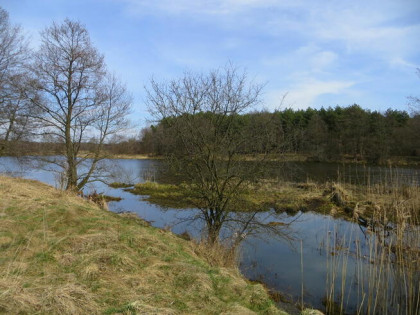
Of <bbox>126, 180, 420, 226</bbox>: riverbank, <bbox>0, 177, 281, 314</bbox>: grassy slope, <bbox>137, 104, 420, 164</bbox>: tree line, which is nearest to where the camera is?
<bbox>0, 177, 281, 314</bbox>: grassy slope

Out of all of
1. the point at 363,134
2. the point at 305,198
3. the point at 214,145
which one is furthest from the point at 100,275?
the point at 363,134

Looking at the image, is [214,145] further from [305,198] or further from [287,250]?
[305,198]

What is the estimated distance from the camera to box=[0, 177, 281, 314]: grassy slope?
3061 millimetres

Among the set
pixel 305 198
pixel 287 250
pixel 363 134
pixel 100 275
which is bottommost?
pixel 287 250

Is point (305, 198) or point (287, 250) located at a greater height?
point (305, 198)

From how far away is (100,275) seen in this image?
12.7 ft

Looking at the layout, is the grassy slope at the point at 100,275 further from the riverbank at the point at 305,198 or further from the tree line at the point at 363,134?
the tree line at the point at 363,134

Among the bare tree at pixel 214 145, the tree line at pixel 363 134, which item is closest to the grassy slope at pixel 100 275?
the bare tree at pixel 214 145

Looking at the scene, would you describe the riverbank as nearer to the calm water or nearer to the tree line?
the calm water

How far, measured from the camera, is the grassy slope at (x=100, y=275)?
10.0ft

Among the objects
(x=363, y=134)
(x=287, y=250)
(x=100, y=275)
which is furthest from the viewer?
(x=363, y=134)

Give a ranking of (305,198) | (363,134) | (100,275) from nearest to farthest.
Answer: (100,275) → (305,198) → (363,134)

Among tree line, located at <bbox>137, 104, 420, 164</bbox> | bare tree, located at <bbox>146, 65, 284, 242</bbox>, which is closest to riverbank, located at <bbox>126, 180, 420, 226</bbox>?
bare tree, located at <bbox>146, 65, 284, 242</bbox>

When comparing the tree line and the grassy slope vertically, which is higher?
the tree line
